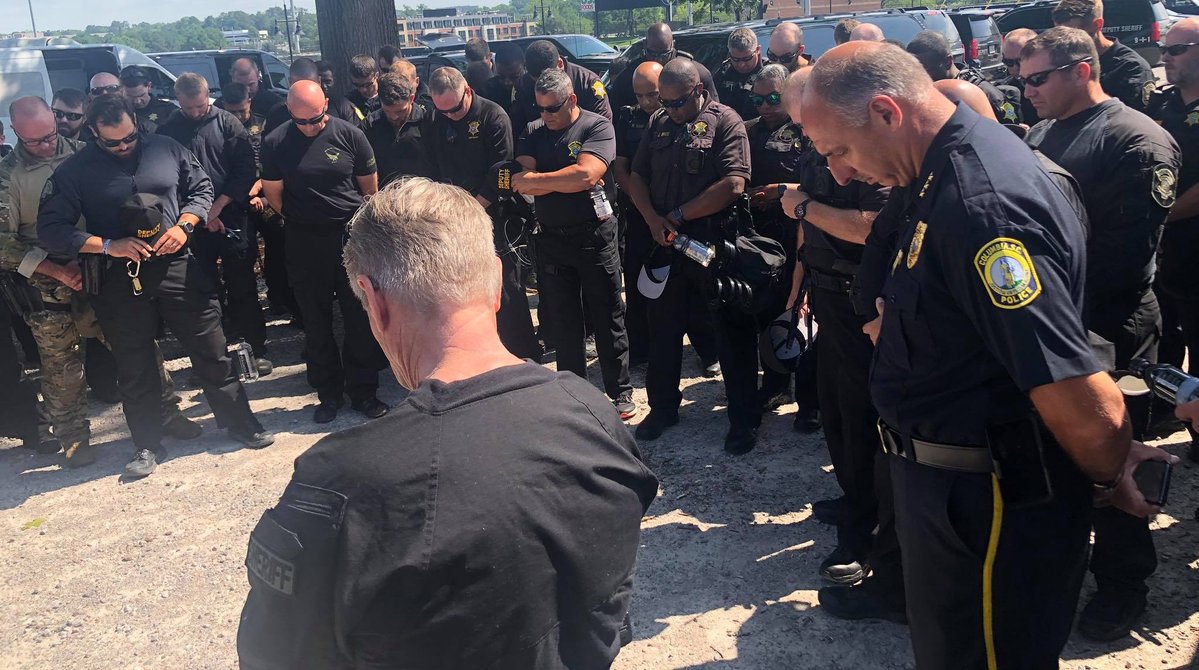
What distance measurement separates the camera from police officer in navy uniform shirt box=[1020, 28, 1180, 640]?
3.10 meters

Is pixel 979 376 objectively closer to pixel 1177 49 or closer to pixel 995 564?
pixel 995 564

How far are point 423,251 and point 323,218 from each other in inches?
167

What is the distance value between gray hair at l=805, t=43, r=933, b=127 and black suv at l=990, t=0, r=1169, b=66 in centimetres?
1638

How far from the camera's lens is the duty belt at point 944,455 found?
6.55 ft

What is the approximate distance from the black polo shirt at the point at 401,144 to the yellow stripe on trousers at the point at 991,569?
5.08 m

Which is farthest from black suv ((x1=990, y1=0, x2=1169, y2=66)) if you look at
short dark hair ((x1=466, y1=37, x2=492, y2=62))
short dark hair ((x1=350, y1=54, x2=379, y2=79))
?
short dark hair ((x1=350, y1=54, x2=379, y2=79))

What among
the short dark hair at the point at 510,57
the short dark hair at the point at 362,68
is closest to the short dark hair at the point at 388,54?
the short dark hair at the point at 362,68

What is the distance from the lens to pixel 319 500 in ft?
4.44

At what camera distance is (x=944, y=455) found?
2045mm

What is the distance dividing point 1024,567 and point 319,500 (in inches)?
60.4

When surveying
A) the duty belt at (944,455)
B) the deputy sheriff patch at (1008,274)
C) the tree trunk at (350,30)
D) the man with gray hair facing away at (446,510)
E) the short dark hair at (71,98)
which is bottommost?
the duty belt at (944,455)

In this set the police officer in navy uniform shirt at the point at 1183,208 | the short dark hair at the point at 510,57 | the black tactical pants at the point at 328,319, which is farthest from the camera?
the short dark hair at the point at 510,57

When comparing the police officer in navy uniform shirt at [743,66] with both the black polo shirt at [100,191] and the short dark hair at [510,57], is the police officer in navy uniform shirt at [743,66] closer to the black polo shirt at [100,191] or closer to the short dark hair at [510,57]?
the short dark hair at [510,57]

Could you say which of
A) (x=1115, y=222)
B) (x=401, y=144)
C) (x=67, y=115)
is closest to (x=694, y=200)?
(x=1115, y=222)
